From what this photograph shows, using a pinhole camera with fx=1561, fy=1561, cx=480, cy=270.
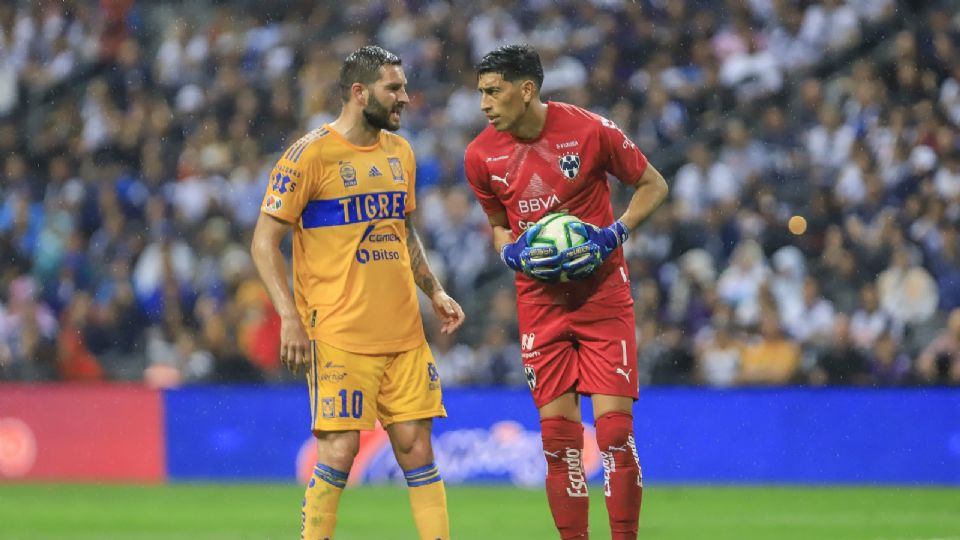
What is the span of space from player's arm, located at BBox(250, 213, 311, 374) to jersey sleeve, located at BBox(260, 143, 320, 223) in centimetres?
5

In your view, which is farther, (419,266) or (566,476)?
(419,266)

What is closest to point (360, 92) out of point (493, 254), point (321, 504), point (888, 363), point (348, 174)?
point (348, 174)

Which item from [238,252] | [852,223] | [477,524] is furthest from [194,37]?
[477,524]

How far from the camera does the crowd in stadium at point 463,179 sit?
14883 millimetres

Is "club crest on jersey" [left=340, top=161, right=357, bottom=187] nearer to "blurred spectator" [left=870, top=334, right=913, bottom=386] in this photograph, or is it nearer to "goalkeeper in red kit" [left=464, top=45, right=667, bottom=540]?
"goalkeeper in red kit" [left=464, top=45, right=667, bottom=540]

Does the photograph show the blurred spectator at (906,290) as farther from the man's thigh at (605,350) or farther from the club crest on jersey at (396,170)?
the club crest on jersey at (396,170)

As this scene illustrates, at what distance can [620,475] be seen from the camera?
7.14 meters

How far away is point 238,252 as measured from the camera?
1702 centimetres

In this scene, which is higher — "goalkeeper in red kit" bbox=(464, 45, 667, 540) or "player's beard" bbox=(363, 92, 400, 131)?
"player's beard" bbox=(363, 92, 400, 131)

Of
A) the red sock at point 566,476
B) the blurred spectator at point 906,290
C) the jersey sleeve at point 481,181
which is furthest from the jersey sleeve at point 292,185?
the blurred spectator at point 906,290

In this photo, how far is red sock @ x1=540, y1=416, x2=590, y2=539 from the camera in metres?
7.33

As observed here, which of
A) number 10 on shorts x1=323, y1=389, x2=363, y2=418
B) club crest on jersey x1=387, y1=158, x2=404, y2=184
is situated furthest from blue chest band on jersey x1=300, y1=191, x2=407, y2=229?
number 10 on shorts x1=323, y1=389, x2=363, y2=418

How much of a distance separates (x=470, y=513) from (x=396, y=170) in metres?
5.33

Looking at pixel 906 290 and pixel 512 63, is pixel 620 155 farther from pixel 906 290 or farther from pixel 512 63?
pixel 906 290
